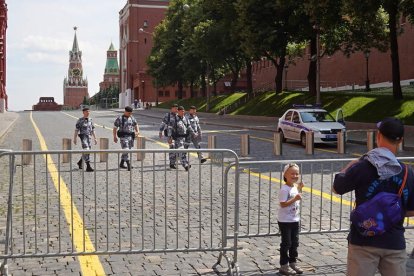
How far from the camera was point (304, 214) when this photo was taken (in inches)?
351

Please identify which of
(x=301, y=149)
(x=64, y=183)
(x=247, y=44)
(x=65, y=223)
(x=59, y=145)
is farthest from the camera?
(x=247, y=44)

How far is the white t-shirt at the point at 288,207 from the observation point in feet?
20.0

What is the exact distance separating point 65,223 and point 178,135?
7313mm

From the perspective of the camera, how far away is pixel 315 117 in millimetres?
24391

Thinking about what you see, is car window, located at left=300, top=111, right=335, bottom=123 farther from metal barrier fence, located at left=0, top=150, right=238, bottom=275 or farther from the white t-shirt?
the white t-shirt

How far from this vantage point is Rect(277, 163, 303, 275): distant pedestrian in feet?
19.9

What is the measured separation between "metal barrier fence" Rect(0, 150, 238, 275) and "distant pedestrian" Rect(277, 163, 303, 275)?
57 cm

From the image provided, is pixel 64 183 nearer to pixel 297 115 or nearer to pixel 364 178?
pixel 364 178

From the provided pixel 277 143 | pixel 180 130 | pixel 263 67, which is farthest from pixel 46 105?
pixel 180 130

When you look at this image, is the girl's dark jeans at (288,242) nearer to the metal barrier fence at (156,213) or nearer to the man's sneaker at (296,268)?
the man's sneaker at (296,268)

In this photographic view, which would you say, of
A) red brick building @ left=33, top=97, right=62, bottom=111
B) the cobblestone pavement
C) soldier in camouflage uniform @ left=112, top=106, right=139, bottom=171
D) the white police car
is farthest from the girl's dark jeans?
red brick building @ left=33, top=97, right=62, bottom=111

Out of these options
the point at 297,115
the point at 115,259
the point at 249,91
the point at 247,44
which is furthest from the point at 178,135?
the point at 249,91

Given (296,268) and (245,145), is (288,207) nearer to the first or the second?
(296,268)

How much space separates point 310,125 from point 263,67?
76099 mm
